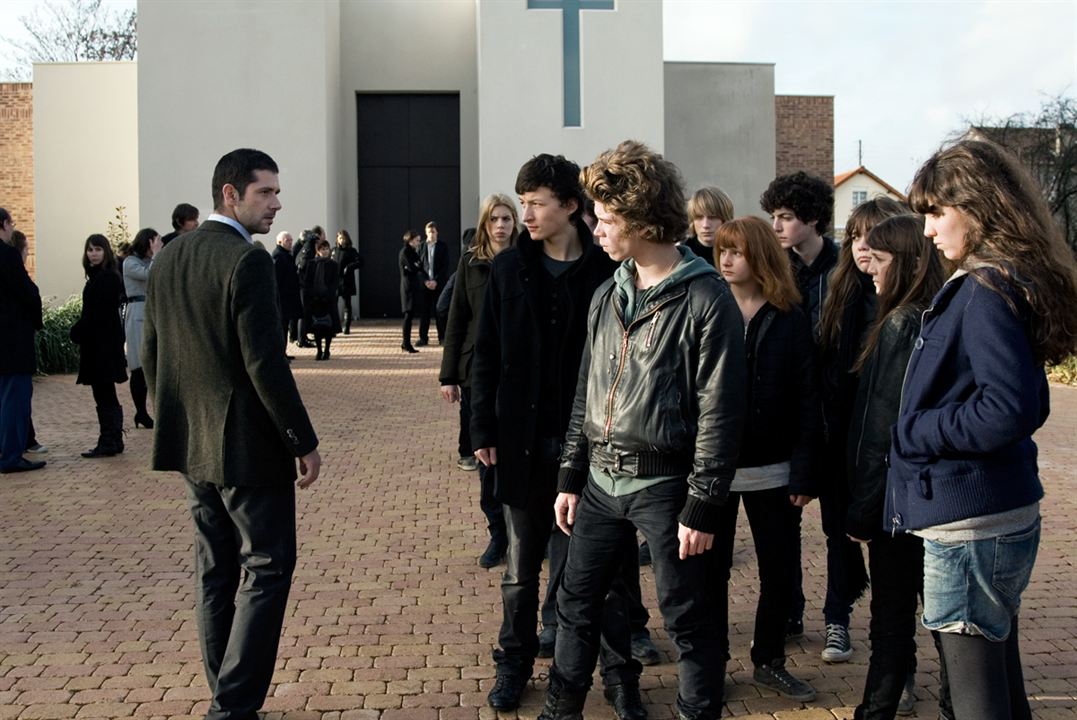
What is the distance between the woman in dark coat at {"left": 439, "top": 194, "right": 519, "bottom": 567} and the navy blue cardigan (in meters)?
2.93

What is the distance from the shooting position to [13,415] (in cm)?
896

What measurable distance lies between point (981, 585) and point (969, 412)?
0.49m

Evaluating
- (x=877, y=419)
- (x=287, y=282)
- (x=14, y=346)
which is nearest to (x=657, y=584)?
(x=877, y=419)

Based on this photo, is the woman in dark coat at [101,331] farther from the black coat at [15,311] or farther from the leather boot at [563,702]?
the leather boot at [563,702]

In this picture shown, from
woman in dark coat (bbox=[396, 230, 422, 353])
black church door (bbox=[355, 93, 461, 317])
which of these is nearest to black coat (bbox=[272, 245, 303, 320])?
woman in dark coat (bbox=[396, 230, 422, 353])

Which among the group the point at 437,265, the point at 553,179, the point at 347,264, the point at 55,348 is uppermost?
the point at 347,264

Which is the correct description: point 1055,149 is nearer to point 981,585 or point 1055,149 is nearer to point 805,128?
point 805,128

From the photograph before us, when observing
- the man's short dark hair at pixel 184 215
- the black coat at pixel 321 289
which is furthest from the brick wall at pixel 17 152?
the man's short dark hair at pixel 184 215

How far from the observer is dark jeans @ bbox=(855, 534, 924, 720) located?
3725mm

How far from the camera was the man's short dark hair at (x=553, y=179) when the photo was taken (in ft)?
14.0

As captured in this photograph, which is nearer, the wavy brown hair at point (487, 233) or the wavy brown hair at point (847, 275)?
the wavy brown hair at point (847, 275)

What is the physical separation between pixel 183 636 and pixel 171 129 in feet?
68.4

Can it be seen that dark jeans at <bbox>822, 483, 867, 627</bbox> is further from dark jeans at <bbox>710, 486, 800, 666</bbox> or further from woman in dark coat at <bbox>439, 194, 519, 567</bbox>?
woman in dark coat at <bbox>439, 194, 519, 567</bbox>

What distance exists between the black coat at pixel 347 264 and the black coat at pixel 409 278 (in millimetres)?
1743
